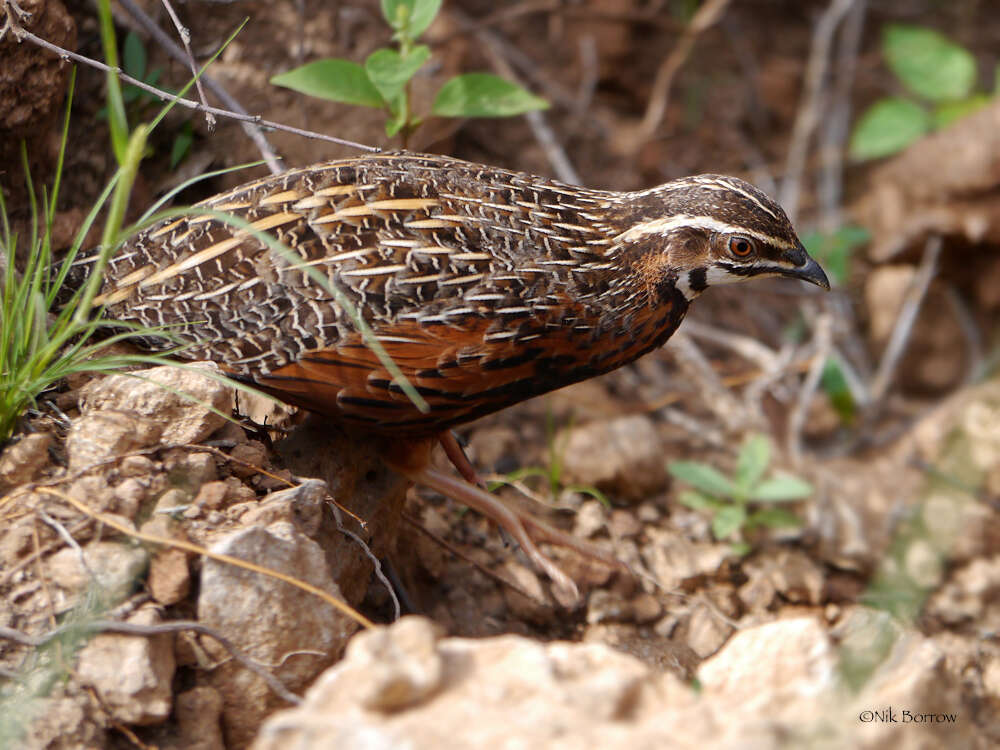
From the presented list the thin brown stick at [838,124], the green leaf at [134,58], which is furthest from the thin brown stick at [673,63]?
the green leaf at [134,58]

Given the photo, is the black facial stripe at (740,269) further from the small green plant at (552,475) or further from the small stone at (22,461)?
the small stone at (22,461)

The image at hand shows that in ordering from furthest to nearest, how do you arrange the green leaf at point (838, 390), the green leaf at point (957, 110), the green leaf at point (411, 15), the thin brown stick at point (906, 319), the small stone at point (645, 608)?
the green leaf at point (957, 110)
the thin brown stick at point (906, 319)
the green leaf at point (838, 390)
the small stone at point (645, 608)
the green leaf at point (411, 15)

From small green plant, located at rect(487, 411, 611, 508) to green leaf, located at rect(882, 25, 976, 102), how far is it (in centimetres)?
361

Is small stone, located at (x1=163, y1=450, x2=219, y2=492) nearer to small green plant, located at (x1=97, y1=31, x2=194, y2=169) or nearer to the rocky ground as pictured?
the rocky ground

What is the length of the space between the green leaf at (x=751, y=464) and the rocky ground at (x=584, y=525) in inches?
13.4

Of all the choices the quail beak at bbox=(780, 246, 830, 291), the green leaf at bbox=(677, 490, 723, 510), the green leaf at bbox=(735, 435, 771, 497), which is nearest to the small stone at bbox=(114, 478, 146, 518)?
the quail beak at bbox=(780, 246, 830, 291)

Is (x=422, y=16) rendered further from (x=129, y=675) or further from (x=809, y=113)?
(x=809, y=113)

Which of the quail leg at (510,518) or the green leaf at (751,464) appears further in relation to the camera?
the green leaf at (751,464)

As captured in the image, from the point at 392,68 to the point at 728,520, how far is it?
8.60 ft

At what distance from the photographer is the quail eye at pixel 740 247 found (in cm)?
393

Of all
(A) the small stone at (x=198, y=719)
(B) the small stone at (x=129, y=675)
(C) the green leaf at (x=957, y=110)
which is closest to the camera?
(B) the small stone at (x=129, y=675)

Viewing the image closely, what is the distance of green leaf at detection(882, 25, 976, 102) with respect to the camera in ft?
22.5

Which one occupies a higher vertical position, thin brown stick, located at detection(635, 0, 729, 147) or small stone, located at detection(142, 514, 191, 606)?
thin brown stick, located at detection(635, 0, 729, 147)

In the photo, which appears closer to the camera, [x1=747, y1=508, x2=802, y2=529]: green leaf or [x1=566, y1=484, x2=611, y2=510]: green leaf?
[x1=566, y1=484, x2=611, y2=510]: green leaf
